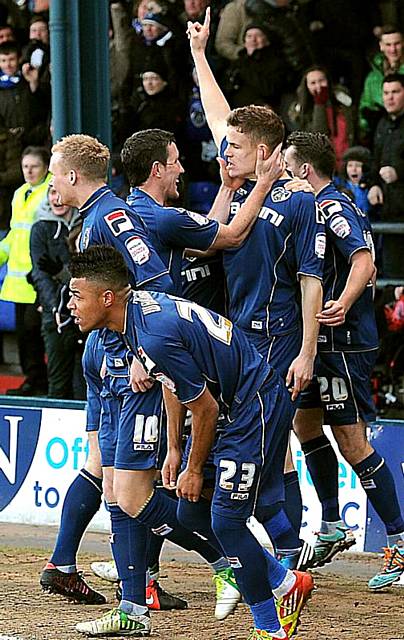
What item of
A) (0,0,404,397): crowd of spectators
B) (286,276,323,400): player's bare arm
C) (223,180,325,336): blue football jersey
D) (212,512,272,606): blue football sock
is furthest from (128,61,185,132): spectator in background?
(212,512,272,606): blue football sock

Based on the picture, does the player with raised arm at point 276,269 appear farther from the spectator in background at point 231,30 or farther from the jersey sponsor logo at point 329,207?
the spectator in background at point 231,30

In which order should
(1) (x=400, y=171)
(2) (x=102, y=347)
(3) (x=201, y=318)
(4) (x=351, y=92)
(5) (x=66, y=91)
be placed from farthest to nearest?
(4) (x=351, y=92)
(1) (x=400, y=171)
(5) (x=66, y=91)
(2) (x=102, y=347)
(3) (x=201, y=318)

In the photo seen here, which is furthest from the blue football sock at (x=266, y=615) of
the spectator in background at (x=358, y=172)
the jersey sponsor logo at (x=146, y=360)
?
the spectator in background at (x=358, y=172)

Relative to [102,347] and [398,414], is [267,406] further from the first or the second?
[398,414]

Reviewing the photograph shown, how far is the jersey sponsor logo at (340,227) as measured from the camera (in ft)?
21.7

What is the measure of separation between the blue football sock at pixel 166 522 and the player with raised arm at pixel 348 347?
106cm

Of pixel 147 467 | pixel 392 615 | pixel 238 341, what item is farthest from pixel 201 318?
pixel 392 615

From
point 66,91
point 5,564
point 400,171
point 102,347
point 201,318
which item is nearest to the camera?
point 201,318

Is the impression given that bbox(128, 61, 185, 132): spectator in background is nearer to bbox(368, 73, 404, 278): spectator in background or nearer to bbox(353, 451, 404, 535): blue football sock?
bbox(368, 73, 404, 278): spectator in background

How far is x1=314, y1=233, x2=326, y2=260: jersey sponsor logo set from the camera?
6277mm

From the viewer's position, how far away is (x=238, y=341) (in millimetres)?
5367

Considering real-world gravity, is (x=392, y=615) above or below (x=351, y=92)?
below

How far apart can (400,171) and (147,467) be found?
4642 millimetres

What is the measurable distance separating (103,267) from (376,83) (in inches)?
219
